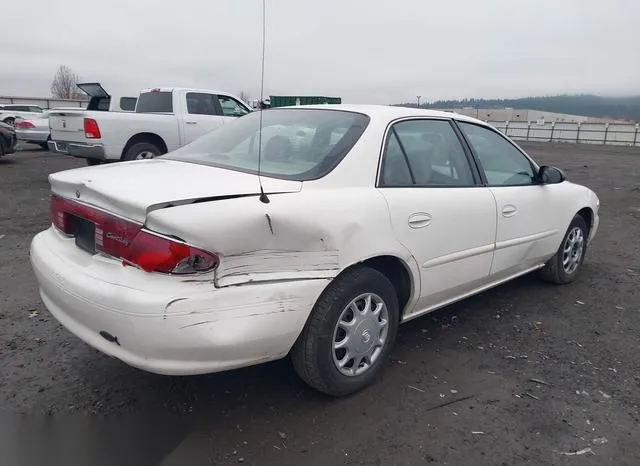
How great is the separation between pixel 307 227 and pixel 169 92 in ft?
28.7

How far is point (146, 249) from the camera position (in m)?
2.20

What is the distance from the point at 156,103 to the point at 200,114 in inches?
34.9

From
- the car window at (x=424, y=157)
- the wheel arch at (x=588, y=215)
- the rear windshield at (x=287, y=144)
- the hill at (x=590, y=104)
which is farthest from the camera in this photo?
the hill at (x=590, y=104)

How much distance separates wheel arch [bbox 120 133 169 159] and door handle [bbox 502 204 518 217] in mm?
7657

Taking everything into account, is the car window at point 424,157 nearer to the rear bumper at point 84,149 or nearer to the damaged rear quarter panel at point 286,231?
the damaged rear quarter panel at point 286,231

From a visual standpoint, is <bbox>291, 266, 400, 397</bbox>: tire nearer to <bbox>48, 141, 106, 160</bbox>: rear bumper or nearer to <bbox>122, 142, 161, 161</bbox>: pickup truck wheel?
<bbox>122, 142, 161, 161</bbox>: pickup truck wheel

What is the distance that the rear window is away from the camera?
1017 centimetres

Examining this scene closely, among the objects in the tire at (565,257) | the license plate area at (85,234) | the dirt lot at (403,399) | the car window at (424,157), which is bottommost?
the dirt lot at (403,399)

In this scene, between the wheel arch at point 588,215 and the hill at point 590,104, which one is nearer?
the wheel arch at point 588,215

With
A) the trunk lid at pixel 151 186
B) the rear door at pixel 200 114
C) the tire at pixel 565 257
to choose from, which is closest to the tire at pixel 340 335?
the trunk lid at pixel 151 186

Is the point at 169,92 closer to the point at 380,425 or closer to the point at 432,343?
the point at 432,343

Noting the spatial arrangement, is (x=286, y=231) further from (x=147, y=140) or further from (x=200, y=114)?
(x=200, y=114)

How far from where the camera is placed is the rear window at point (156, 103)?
10.2 m

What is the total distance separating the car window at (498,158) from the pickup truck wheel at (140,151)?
7.12m
